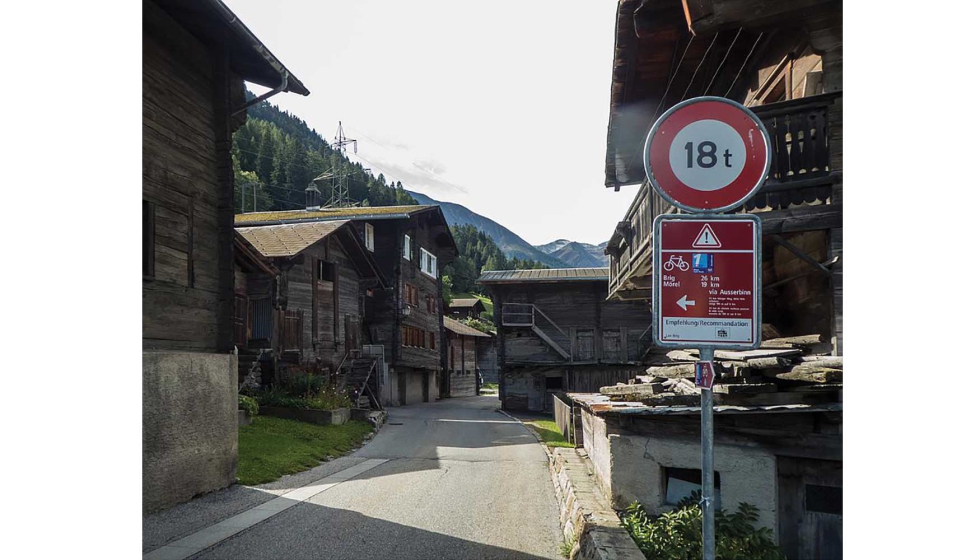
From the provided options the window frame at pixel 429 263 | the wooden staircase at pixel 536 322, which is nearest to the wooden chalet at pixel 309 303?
the wooden staircase at pixel 536 322

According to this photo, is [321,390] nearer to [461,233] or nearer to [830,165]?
[830,165]

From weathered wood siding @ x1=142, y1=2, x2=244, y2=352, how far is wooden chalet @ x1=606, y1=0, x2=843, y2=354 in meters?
6.36

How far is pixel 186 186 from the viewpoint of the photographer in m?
10.1

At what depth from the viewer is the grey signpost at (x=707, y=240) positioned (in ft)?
10.7

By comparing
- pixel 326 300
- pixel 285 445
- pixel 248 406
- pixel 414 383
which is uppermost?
pixel 326 300

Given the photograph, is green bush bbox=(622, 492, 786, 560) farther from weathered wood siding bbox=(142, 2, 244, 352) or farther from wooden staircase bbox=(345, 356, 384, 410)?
wooden staircase bbox=(345, 356, 384, 410)

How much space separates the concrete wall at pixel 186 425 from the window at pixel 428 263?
28.2m

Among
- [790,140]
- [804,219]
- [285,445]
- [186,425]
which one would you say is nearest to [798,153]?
[790,140]

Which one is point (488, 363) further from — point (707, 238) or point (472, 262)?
point (707, 238)

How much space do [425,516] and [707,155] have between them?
6393 millimetres

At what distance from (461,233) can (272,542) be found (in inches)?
5247

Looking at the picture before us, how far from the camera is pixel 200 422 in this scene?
9.62 m

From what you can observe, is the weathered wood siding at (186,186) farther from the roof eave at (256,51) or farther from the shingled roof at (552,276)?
the shingled roof at (552,276)
